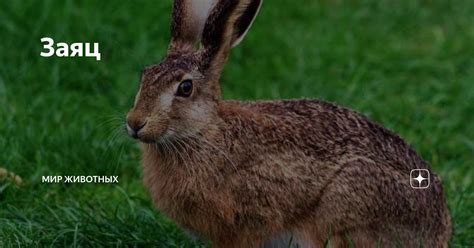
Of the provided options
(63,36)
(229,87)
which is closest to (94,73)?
(63,36)

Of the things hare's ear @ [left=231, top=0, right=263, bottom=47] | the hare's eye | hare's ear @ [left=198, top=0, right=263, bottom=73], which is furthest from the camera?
hare's ear @ [left=231, top=0, right=263, bottom=47]

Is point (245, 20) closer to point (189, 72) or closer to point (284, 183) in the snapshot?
point (189, 72)

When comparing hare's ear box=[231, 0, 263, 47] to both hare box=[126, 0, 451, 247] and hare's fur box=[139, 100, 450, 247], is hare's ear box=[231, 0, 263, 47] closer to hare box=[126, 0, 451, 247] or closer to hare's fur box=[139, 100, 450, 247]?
hare box=[126, 0, 451, 247]

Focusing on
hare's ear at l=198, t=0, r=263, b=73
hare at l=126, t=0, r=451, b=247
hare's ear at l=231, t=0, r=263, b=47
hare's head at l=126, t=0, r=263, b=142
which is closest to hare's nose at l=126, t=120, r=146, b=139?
hare's head at l=126, t=0, r=263, b=142

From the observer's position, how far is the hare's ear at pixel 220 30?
6115mm

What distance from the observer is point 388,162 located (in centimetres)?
628

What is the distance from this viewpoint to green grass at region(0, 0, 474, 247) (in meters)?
7.00

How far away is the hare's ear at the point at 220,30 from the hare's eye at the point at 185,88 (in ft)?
0.49

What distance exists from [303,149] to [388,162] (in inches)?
15.5

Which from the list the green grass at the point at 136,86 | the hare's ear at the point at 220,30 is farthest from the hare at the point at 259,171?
the green grass at the point at 136,86

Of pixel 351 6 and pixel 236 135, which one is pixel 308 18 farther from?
pixel 236 135

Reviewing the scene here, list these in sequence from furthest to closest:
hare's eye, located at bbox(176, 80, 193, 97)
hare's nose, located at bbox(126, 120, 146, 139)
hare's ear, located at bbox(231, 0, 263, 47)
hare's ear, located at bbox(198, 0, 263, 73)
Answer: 1. hare's ear, located at bbox(231, 0, 263, 47)
2. hare's ear, located at bbox(198, 0, 263, 73)
3. hare's eye, located at bbox(176, 80, 193, 97)
4. hare's nose, located at bbox(126, 120, 146, 139)

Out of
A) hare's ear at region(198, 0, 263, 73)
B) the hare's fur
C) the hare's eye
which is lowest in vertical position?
the hare's fur

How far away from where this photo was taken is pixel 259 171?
616 centimetres
